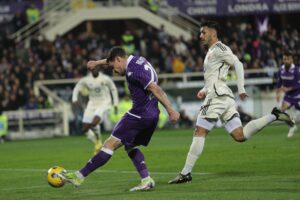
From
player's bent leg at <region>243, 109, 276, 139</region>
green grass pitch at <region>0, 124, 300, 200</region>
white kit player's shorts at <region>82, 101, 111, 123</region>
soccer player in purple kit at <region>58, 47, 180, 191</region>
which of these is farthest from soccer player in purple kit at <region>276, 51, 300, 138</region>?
soccer player in purple kit at <region>58, 47, 180, 191</region>

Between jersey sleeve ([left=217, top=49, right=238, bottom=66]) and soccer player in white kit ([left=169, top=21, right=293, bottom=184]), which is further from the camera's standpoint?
jersey sleeve ([left=217, top=49, right=238, bottom=66])

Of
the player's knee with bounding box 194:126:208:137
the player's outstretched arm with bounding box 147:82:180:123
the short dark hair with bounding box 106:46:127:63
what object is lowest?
the player's knee with bounding box 194:126:208:137

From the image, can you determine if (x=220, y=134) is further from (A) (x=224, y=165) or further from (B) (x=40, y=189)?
(B) (x=40, y=189)

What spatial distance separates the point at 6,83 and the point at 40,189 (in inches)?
887

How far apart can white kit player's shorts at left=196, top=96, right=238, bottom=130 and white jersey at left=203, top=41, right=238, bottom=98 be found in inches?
3.9

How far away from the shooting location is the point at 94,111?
2519 cm

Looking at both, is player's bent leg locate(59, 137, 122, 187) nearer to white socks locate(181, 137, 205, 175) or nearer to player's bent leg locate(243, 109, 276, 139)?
white socks locate(181, 137, 205, 175)

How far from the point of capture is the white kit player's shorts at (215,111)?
1497cm

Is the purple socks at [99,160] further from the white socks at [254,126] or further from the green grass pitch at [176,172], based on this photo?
the white socks at [254,126]

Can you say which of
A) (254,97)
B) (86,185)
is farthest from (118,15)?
(86,185)

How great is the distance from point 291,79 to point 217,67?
11648 mm

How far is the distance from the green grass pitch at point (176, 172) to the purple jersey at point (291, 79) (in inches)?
48.6

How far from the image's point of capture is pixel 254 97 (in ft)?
126

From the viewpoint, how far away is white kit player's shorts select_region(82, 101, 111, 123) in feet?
82.1
